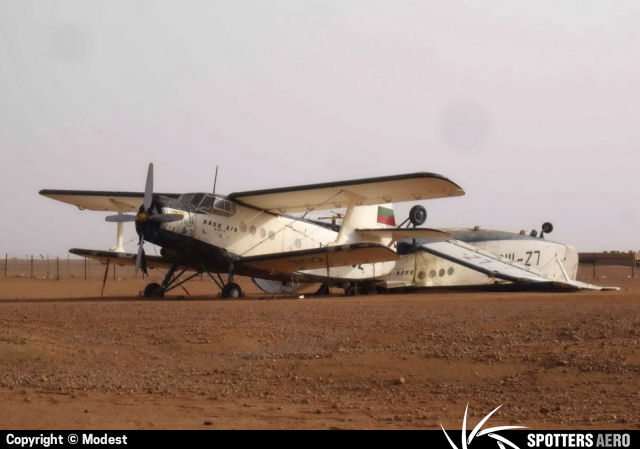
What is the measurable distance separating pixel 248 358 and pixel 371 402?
305 cm

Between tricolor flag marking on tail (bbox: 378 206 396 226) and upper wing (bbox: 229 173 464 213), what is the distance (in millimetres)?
3954

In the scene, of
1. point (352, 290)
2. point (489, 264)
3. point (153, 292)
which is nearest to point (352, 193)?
point (352, 290)

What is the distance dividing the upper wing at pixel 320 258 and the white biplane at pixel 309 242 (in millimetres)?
33

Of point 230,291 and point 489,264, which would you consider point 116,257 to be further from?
point 489,264

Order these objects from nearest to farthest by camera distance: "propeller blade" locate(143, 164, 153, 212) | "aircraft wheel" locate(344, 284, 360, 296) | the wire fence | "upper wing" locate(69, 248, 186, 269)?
"propeller blade" locate(143, 164, 153, 212), "upper wing" locate(69, 248, 186, 269), "aircraft wheel" locate(344, 284, 360, 296), the wire fence

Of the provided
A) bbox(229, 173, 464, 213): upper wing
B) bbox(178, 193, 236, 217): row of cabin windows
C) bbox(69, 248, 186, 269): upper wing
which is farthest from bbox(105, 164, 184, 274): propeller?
bbox(229, 173, 464, 213): upper wing

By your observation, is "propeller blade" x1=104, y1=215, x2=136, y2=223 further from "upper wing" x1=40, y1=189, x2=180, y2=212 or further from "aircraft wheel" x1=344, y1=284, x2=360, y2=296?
"aircraft wheel" x1=344, y1=284, x2=360, y2=296

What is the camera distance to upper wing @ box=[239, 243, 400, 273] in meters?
22.2

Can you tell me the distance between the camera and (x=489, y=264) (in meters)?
28.3

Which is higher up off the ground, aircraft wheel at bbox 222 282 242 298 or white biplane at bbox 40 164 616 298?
white biplane at bbox 40 164 616 298

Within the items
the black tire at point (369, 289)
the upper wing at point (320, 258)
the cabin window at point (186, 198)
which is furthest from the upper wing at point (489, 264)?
the cabin window at point (186, 198)

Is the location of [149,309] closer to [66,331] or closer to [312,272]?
[66,331]

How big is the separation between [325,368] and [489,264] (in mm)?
19382

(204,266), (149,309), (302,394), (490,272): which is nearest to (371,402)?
(302,394)
